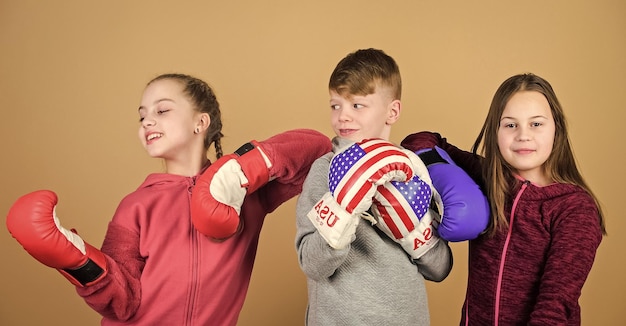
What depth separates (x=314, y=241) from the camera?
1.50 metres

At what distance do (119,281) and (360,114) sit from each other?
827mm

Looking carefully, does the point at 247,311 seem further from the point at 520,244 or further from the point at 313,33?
the point at 520,244

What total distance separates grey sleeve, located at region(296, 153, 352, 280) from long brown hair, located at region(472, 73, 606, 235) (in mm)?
485

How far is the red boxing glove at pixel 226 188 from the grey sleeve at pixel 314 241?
159 millimetres

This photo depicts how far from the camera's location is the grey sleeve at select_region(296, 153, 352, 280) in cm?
148

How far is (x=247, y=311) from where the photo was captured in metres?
3.07

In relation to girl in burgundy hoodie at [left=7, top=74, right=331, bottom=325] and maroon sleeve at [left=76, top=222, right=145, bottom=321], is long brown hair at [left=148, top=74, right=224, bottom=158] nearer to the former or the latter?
girl in burgundy hoodie at [left=7, top=74, right=331, bottom=325]

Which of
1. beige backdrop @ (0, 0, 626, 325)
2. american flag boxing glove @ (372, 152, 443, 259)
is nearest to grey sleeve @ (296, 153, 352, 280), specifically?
american flag boxing glove @ (372, 152, 443, 259)

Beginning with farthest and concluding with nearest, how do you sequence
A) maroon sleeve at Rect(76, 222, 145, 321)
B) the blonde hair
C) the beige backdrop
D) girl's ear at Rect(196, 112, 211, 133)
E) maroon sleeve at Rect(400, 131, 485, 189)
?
the beige backdrop
girl's ear at Rect(196, 112, 211, 133)
maroon sleeve at Rect(400, 131, 485, 189)
the blonde hair
maroon sleeve at Rect(76, 222, 145, 321)

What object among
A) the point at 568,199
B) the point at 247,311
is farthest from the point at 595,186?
the point at 247,311

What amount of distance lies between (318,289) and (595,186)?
80.0 inches

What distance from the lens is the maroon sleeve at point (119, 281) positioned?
5.41 ft

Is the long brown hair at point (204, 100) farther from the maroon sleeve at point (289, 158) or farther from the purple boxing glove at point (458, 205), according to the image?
the purple boxing glove at point (458, 205)

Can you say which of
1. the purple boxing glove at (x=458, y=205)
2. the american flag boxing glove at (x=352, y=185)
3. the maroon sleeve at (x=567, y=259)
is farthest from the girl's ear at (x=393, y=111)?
the maroon sleeve at (x=567, y=259)
